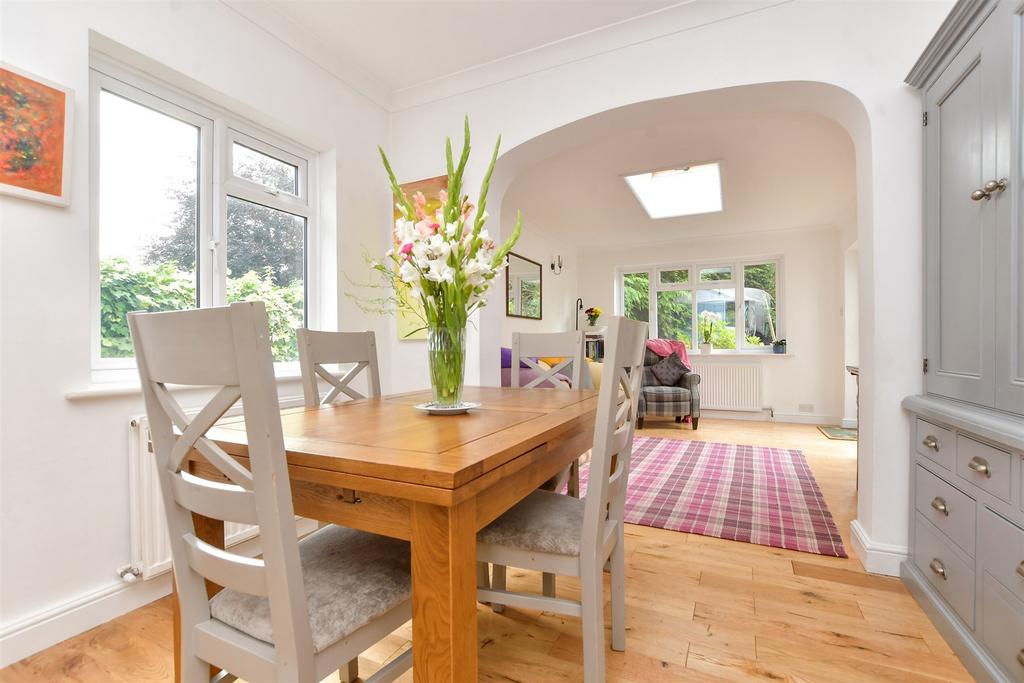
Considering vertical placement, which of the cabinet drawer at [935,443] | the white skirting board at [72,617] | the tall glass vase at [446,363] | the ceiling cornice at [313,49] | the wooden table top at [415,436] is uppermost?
the ceiling cornice at [313,49]

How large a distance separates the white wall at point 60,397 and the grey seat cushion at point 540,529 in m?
1.49

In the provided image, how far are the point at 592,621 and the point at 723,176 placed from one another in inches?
162

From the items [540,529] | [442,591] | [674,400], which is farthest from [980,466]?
[674,400]

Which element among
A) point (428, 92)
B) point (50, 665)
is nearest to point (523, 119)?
point (428, 92)

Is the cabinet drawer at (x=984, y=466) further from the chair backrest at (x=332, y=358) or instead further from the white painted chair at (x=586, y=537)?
the chair backrest at (x=332, y=358)

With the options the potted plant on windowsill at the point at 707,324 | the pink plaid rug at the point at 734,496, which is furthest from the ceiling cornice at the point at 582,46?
the potted plant on windowsill at the point at 707,324

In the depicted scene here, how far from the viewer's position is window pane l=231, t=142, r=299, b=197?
2395 mm

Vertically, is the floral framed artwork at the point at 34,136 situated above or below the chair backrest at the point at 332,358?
above

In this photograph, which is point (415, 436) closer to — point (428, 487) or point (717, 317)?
point (428, 487)

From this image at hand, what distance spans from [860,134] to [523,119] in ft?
5.57

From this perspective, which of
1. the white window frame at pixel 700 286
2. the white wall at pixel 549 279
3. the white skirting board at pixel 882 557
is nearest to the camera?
the white skirting board at pixel 882 557

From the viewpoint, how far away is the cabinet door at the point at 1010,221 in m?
1.30

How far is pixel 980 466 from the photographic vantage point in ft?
4.55

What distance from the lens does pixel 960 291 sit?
1645 mm
